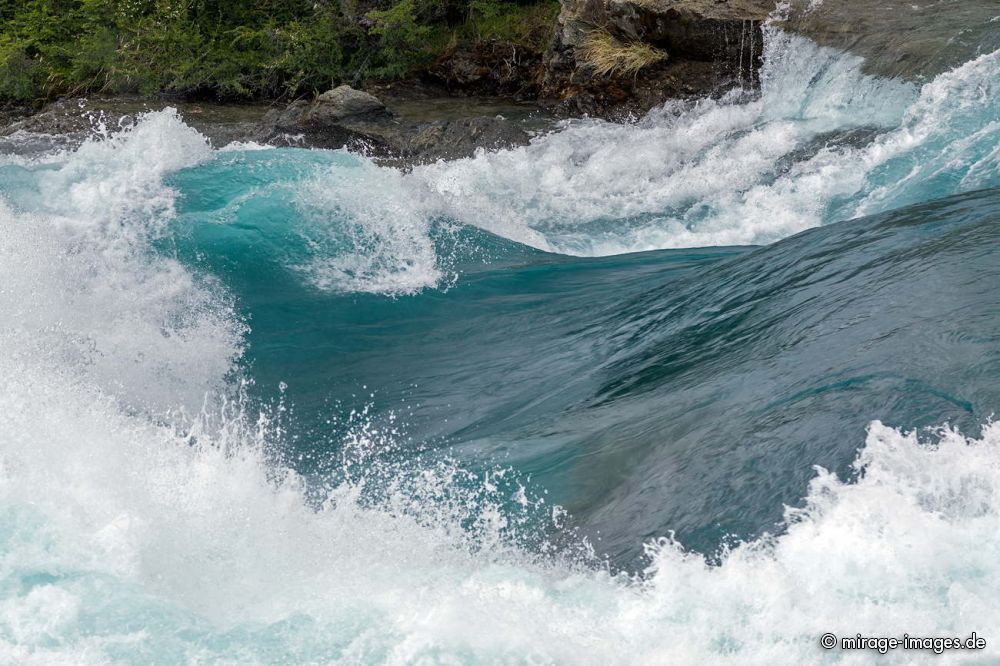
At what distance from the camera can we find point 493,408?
5.15 meters

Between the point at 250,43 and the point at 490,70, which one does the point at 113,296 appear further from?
the point at 250,43

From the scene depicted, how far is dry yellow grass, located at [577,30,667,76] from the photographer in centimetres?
1057

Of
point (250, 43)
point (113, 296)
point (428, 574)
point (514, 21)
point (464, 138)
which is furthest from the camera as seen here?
point (250, 43)

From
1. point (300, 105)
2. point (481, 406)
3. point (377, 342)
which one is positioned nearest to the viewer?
point (481, 406)

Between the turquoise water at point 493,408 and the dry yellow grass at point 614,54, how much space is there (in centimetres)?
272

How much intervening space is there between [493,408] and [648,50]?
6564 millimetres

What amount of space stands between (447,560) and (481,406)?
1.39 metres

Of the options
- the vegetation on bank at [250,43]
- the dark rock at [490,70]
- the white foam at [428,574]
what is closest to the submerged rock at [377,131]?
the dark rock at [490,70]

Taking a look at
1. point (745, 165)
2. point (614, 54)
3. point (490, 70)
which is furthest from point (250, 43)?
point (745, 165)

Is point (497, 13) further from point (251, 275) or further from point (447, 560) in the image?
point (447, 560)

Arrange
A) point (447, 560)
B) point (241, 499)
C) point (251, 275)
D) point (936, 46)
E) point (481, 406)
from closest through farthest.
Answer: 1. point (447, 560)
2. point (241, 499)
3. point (481, 406)
4. point (251, 275)
5. point (936, 46)

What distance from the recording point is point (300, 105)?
458 inches

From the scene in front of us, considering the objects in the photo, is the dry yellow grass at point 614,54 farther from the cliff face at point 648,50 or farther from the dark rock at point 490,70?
the dark rock at point 490,70

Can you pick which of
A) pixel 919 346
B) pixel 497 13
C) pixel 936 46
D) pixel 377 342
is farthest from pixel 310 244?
pixel 497 13
